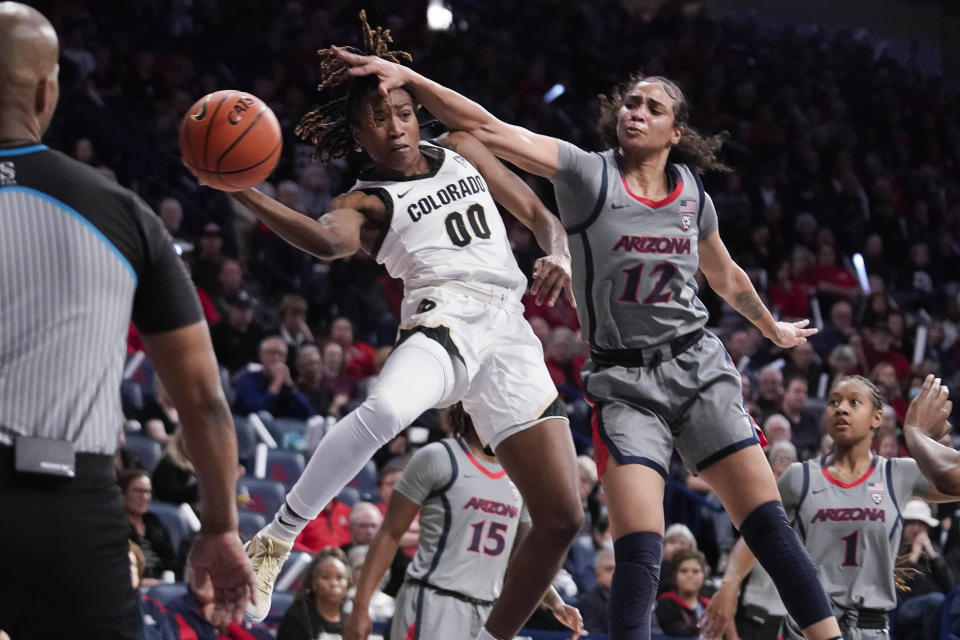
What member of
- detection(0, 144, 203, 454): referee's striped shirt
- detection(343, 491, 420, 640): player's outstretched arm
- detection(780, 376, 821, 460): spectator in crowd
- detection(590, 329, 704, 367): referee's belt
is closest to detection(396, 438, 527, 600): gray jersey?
detection(343, 491, 420, 640): player's outstretched arm

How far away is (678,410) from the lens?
4.40 metres

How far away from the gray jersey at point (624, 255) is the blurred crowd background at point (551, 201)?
3.32m

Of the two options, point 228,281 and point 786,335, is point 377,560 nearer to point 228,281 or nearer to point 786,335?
point 786,335

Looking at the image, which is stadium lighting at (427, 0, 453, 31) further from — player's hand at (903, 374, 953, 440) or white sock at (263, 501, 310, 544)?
white sock at (263, 501, 310, 544)

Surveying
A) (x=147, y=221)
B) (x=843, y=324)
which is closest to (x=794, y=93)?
(x=843, y=324)

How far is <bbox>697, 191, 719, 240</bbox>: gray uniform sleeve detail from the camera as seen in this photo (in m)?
4.66

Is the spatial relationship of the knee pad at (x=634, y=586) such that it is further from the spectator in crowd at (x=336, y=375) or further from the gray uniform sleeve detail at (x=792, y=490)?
the spectator in crowd at (x=336, y=375)

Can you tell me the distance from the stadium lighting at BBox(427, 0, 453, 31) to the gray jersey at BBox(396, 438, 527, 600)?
11.1 meters

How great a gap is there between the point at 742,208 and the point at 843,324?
2419mm

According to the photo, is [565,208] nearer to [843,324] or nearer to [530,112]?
[843,324]

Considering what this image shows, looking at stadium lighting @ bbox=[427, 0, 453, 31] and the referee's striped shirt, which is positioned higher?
stadium lighting @ bbox=[427, 0, 453, 31]

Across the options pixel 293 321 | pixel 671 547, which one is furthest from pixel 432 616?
pixel 293 321

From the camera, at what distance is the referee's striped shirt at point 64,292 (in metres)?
2.30

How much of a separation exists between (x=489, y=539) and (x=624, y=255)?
7.23ft
